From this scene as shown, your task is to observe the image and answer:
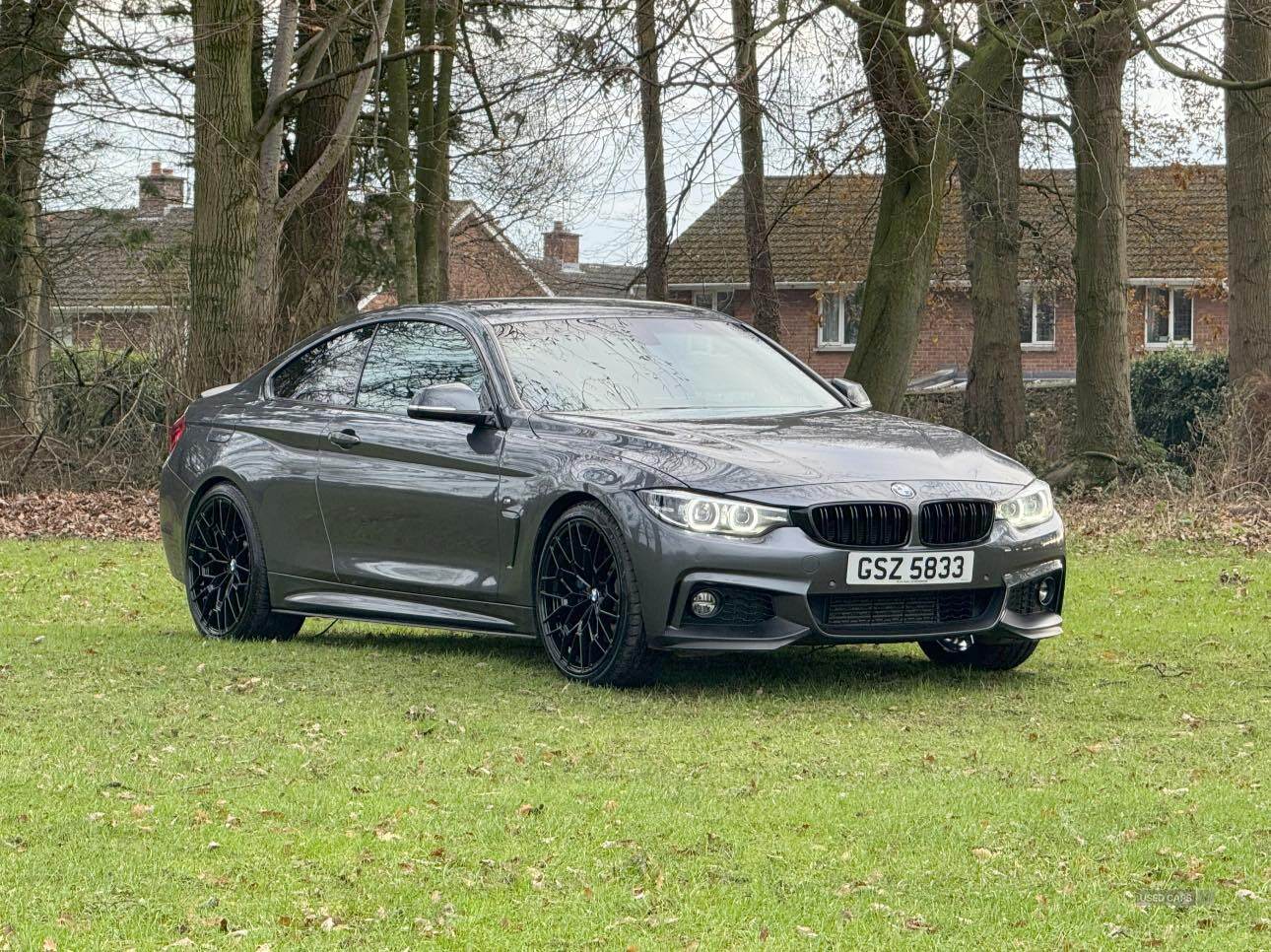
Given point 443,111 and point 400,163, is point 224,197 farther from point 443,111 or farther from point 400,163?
point 443,111

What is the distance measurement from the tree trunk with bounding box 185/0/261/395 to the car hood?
35.2 ft

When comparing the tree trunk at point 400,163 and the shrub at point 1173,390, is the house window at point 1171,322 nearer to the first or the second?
the shrub at point 1173,390

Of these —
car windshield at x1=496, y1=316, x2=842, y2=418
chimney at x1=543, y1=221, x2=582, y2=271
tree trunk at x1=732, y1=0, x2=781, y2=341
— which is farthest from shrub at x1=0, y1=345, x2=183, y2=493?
chimney at x1=543, y1=221, x2=582, y2=271

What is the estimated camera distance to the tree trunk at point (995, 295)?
2333 centimetres

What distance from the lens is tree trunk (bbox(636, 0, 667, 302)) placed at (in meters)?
16.7

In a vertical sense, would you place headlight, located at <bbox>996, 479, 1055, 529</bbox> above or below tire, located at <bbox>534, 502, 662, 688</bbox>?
above

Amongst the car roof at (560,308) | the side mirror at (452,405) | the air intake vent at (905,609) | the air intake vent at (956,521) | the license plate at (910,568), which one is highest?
the car roof at (560,308)

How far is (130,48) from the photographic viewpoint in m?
20.8

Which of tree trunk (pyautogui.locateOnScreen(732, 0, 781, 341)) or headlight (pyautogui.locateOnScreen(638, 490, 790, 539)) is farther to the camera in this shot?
tree trunk (pyautogui.locateOnScreen(732, 0, 781, 341))

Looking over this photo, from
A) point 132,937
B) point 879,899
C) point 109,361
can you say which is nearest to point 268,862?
point 132,937

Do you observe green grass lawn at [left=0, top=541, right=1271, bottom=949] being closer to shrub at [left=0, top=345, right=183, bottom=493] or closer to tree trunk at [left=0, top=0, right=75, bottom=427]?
shrub at [left=0, top=345, right=183, bottom=493]

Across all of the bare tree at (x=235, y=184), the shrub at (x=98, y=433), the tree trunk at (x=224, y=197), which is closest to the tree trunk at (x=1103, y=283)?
the bare tree at (x=235, y=184)

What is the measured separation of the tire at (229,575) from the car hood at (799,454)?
2.46 m

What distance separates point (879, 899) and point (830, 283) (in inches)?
1158
